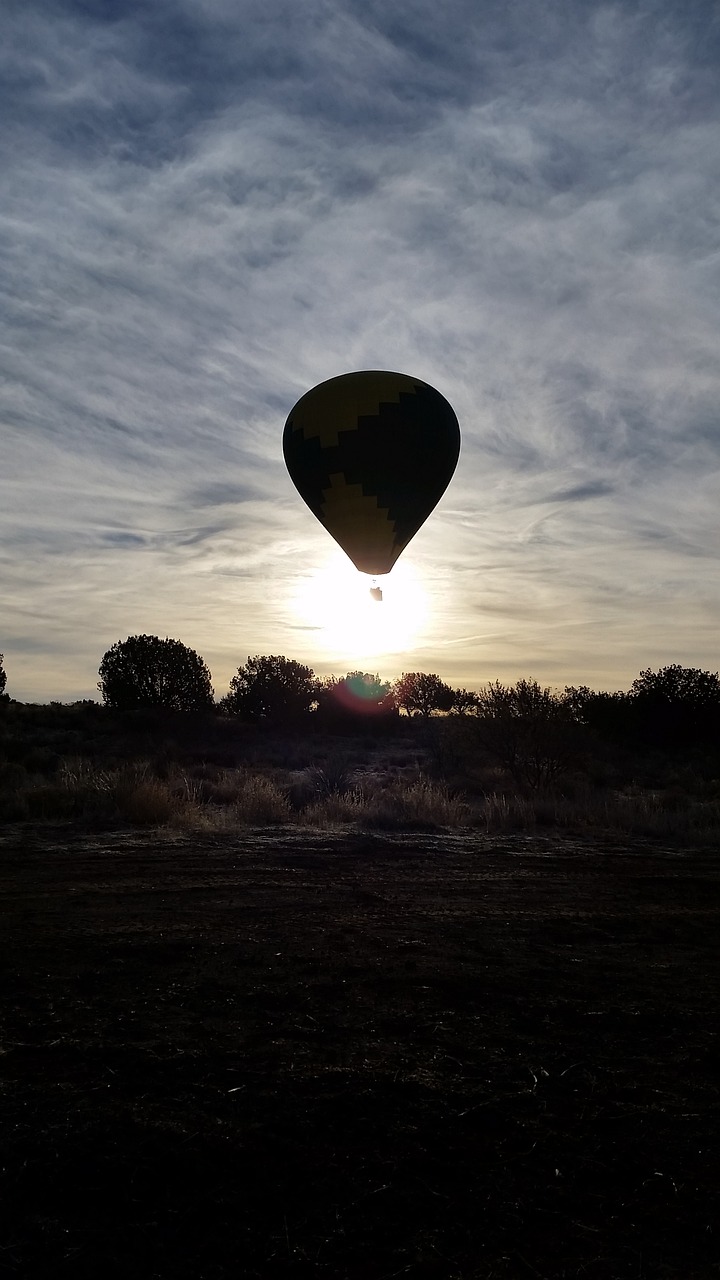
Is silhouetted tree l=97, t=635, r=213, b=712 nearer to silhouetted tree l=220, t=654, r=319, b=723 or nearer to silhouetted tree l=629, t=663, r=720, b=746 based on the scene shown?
silhouetted tree l=220, t=654, r=319, b=723

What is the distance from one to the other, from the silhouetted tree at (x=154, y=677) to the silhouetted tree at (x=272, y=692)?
218 centimetres

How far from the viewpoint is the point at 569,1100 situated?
3605 millimetres

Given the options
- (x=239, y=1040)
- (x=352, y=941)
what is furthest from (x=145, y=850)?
(x=239, y=1040)

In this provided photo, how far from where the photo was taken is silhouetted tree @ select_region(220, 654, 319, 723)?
40.6 metres

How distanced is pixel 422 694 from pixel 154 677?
18231 mm

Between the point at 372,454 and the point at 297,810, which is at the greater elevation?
the point at 372,454

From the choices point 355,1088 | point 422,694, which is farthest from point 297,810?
point 422,694

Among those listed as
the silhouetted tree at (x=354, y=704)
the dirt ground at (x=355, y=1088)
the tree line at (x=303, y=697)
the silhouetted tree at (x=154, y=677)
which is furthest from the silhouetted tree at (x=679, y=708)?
the dirt ground at (x=355, y=1088)

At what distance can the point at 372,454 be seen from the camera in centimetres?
1792

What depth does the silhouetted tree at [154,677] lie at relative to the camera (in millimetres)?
38531

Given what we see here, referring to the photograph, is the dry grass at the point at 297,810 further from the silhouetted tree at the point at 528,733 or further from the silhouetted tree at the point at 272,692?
the silhouetted tree at the point at 272,692

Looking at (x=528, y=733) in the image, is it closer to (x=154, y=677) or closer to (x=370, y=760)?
(x=370, y=760)

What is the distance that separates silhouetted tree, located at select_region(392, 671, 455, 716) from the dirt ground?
1615 inches

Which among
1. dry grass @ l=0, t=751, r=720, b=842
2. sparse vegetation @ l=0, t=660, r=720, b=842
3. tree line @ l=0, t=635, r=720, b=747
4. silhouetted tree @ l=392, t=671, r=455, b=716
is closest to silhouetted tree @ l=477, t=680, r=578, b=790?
sparse vegetation @ l=0, t=660, r=720, b=842
